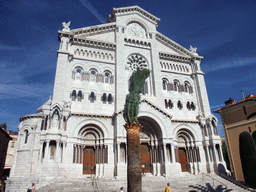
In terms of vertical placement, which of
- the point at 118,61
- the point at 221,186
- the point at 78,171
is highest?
the point at 118,61

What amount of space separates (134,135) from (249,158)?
1259 cm

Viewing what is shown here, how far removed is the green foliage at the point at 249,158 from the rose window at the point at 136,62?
634 inches

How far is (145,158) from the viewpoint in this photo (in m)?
24.9

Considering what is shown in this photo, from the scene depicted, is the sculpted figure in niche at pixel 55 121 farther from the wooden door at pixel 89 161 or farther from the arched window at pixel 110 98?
the arched window at pixel 110 98

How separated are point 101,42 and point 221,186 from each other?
22675 millimetres

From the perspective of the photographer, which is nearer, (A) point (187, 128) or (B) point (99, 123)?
(B) point (99, 123)

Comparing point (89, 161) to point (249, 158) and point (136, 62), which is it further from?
point (249, 158)

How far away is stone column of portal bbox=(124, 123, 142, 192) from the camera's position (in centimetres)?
1164

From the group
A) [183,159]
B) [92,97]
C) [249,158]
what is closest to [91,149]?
[92,97]

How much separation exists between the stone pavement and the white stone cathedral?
1.81 metres

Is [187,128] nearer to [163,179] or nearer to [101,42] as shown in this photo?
[163,179]

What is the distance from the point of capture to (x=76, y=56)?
26.2m

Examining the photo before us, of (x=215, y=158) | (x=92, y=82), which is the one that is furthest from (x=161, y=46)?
(x=215, y=158)

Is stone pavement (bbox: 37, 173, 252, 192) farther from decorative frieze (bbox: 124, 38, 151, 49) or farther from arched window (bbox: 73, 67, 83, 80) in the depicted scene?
decorative frieze (bbox: 124, 38, 151, 49)
